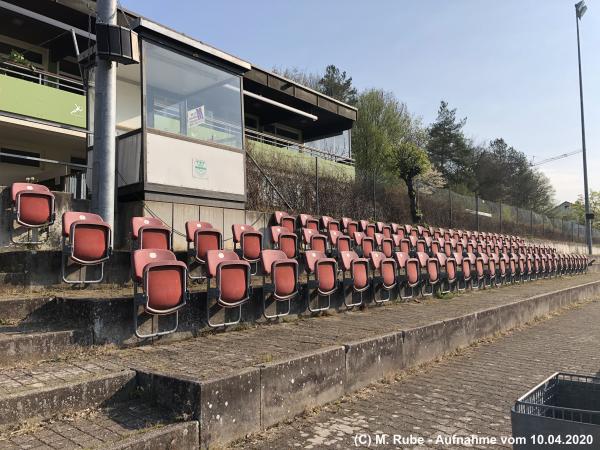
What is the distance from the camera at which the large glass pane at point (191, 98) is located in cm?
919

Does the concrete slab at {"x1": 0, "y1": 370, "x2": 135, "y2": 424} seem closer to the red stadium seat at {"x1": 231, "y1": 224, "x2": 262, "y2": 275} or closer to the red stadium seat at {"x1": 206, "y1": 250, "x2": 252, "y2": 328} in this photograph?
the red stadium seat at {"x1": 206, "y1": 250, "x2": 252, "y2": 328}

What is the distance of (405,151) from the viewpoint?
746 inches

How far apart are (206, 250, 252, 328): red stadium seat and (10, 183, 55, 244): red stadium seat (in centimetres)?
286

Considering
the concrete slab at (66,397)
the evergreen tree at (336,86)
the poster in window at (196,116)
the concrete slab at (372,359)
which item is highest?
the evergreen tree at (336,86)

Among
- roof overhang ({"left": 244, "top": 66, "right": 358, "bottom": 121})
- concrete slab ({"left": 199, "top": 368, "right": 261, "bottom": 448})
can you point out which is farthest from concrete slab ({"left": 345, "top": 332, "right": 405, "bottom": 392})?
roof overhang ({"left": 244, "top": 66, "right": 358, "bottom": 121})

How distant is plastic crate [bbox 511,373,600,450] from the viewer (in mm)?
1919

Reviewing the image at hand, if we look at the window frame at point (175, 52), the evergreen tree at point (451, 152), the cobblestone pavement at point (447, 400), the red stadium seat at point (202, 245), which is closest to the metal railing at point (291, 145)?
the window frame at point (175, 52)

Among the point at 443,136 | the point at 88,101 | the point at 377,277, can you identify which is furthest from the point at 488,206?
the point at 443,136

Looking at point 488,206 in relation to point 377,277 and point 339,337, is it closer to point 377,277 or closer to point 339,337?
point 377,277

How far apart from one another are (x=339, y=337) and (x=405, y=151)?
14.5 m

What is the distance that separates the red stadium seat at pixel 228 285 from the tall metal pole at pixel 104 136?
2.22 metres

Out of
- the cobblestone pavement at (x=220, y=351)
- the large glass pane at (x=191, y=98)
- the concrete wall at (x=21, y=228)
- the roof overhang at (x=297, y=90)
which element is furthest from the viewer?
the roof overhang at (x=297, y=90)

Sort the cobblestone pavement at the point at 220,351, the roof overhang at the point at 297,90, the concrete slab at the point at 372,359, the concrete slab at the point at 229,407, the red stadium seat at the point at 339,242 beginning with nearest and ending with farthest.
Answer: the concrete slab at the point at 229,407, the cobblestone pavement at the point at 220,351, the concrete slab at the point at 372,359, the red stadium seat at the point at 339,242, the roof overhang at the point at 297,90

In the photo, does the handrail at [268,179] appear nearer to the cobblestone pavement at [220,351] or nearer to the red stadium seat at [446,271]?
the red stadium seat at [446,271]
